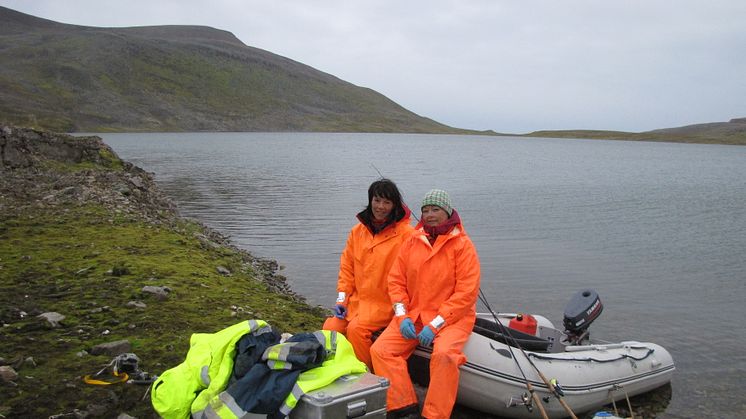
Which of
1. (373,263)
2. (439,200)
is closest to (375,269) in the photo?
(373,263)

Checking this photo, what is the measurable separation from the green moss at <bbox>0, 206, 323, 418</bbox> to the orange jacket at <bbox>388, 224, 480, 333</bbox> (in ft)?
8.23

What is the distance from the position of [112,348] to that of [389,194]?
3.24m

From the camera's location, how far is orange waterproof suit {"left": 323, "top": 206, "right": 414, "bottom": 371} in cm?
588

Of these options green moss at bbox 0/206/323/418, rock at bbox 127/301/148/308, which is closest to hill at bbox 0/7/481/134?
green moss at bbox 0/206/323/418

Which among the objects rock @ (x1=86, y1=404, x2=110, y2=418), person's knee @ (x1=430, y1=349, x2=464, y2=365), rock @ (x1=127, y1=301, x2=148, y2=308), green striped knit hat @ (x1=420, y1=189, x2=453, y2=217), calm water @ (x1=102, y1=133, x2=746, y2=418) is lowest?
calm water @ (x1=102, y1=133, x2=746, y2=418)

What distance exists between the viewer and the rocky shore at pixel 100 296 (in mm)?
5176

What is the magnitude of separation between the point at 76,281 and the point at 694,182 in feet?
134

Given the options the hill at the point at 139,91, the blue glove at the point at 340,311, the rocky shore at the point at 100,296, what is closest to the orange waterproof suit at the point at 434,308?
the blue glove at the point at 340,311

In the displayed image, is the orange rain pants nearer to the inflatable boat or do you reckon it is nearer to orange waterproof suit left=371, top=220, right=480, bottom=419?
orange waterproof suit left=371, top=220, right=480, bottom=419

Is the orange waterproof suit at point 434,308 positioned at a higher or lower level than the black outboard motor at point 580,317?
higher

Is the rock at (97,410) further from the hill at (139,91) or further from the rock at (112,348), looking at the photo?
the hill at (139,91)

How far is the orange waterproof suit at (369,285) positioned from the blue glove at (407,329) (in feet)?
1.99

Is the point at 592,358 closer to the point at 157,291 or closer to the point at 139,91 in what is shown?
the point at 157,291

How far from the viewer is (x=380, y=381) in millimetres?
4438
